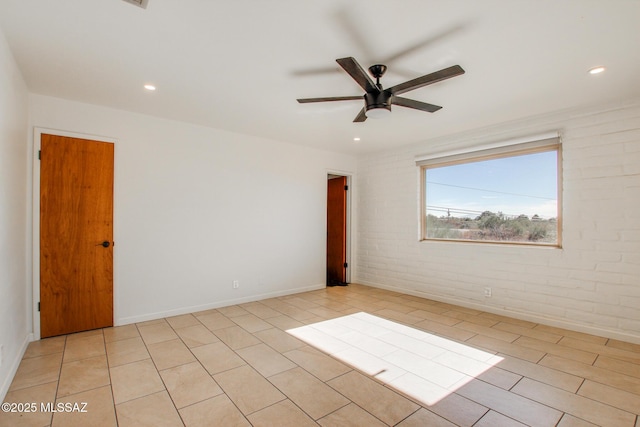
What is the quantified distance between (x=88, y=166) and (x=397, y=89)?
3404 mm

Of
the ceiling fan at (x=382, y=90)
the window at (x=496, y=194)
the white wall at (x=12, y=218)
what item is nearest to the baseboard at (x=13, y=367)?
the white wall at (x=12, y=218)

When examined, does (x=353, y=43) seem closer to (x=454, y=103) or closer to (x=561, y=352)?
(x=454, y=103)

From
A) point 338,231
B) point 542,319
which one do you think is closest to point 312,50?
point 542,319

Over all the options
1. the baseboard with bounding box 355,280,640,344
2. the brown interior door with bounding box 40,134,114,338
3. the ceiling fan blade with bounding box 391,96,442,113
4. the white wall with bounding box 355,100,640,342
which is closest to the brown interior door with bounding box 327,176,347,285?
the baseboard with bounding box 355,280,640,344

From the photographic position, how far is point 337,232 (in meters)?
6.21

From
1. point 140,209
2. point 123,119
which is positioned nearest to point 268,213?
point 140,209

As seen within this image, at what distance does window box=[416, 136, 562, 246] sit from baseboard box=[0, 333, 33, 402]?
4959 millimetres

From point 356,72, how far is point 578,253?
10.8 feet

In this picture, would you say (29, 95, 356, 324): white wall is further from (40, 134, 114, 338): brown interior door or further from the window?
the window

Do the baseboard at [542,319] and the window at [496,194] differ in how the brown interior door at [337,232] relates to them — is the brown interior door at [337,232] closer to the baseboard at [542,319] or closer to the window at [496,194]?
the baseboard at [542,319]

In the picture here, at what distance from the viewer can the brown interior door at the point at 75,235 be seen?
321 cm

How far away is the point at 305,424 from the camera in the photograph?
1.86 meters

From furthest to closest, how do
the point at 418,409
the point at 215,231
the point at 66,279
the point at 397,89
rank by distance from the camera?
the point at 215,231
the point at 66,279
the point at 397,89
the point at 418,409

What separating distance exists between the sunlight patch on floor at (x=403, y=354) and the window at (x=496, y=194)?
74.4 inches
